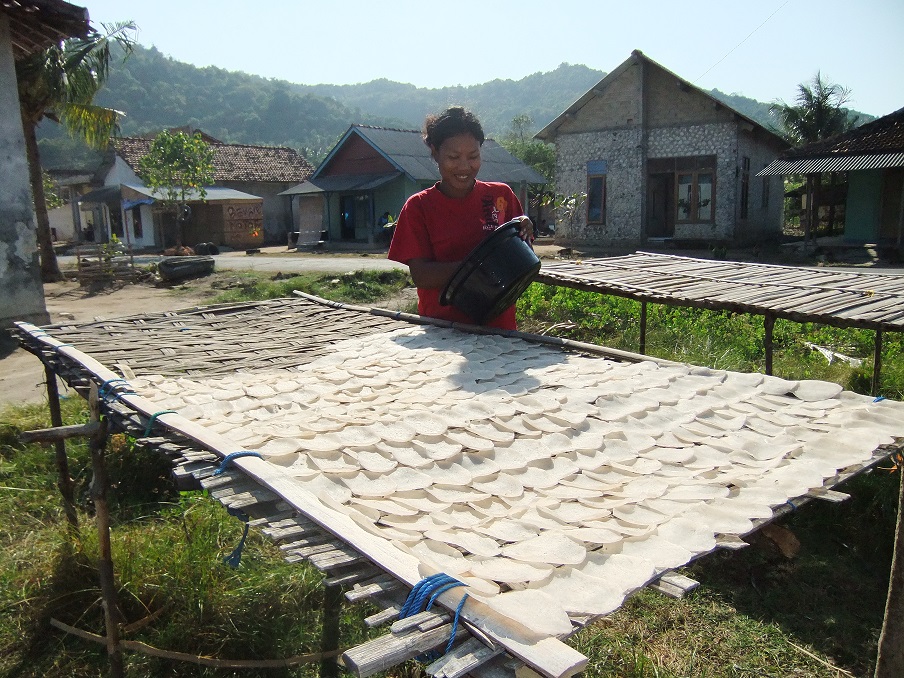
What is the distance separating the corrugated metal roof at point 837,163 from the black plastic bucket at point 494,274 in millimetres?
14916

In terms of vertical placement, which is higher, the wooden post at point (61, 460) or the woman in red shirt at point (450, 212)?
the woman in red shirt at point (450, 212)

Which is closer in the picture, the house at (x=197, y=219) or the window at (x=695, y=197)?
the window at (x=695, y=197)

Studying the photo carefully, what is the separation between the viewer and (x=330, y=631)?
2.66m

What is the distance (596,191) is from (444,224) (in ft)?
56.9

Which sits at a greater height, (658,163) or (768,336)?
(658,163)

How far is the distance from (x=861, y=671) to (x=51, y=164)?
58621 mm

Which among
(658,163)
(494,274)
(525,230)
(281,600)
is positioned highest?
(658,163)

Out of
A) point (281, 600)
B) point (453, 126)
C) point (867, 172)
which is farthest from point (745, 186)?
point (281, 600)

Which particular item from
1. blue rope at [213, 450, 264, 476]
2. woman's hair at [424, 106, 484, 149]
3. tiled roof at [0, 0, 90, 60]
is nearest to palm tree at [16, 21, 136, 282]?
tiled roof at [0, 0, 90, 60]

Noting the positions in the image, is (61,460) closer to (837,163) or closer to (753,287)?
(753,287)

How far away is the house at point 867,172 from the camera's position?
51.4 feet

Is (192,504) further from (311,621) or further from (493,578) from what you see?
(493,578)

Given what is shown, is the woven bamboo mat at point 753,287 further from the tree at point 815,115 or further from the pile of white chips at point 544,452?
the tree at point 815,115

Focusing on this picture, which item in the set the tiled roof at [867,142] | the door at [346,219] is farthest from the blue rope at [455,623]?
the door at [346,219]
